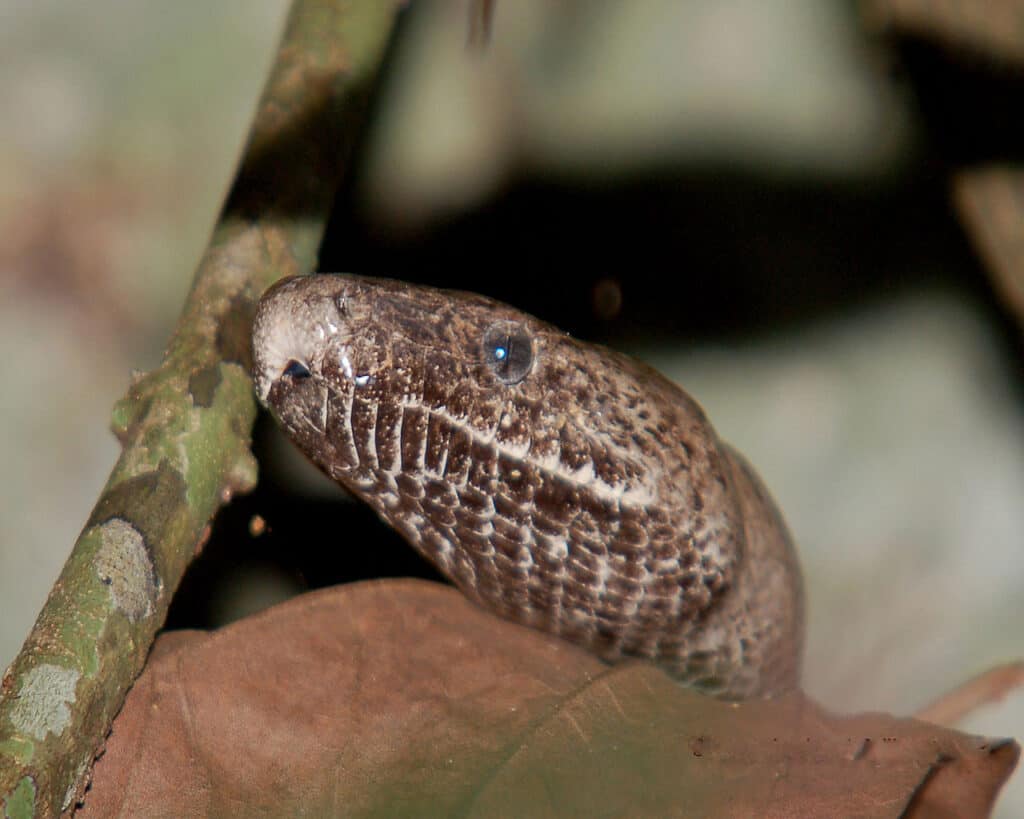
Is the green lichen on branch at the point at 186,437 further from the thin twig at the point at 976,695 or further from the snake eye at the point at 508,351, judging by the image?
the thin twig at the point at 976,695

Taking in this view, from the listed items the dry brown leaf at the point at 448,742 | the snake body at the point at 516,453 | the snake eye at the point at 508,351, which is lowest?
the dry brown leaf at the point at 448,742

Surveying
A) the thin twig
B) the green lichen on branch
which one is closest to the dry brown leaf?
the green lichen on branch

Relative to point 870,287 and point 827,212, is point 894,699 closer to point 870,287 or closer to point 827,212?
point 870,287

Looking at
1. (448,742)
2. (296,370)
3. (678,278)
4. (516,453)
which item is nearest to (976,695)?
(678,278)

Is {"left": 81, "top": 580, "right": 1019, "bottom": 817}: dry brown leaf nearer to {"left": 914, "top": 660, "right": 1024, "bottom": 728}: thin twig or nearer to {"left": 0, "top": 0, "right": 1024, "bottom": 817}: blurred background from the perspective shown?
{"left": 914, "top": 660, "right": 1024, "bottom": 728}: thin twig

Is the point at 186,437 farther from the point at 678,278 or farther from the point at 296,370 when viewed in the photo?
the point at 678,278

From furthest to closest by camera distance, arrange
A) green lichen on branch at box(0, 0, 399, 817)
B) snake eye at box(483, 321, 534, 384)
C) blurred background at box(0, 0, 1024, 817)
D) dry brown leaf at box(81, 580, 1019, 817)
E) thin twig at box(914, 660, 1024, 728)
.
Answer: blurred background at box(0, 0, 1024, 817)
thin twig at box(914, 660, 1024, 728)
snake eye at box(483, 321, 534, 384)
dry brown leaf at box(81, 580, 1019, 817)
green lichen on branch at box(0, 0, 399, 817)

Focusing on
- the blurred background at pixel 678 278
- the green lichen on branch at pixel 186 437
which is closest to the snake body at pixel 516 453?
the green lichen on branch at pixel 186 437

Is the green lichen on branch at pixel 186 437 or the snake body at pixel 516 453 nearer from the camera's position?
the green lichen on branch at pixel 186 437
